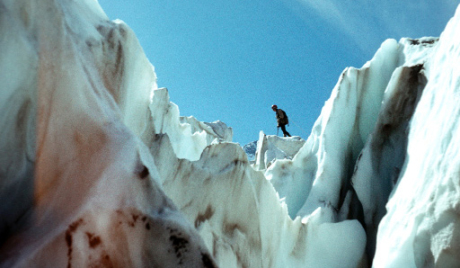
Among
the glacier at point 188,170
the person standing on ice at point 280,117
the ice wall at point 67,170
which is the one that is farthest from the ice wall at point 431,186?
the person standing on ice at point 280,117

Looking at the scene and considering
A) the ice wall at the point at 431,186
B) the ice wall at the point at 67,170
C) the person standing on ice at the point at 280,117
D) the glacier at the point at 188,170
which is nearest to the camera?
the ice wall at the point at 67,170

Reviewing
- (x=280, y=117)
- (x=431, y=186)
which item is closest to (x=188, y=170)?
(x=431, y=186)

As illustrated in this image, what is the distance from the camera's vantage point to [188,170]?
5395 mm

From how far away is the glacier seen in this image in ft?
8.14

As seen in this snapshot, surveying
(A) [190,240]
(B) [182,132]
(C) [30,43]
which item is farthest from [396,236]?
(B) [182,132]

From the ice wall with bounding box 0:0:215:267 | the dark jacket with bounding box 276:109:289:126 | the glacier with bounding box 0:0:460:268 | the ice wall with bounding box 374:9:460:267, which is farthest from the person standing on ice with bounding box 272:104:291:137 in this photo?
the ice wall with bounding box 0:0:215:267

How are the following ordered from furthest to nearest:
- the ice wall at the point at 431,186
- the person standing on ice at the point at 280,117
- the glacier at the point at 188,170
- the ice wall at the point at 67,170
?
the person standing on ice at the point at 280,117, the ice wall at the point at 431,186, the glacier at the point at 188,170, the ice wall at the point at 67,170

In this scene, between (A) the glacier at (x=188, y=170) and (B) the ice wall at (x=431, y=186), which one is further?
(B) the ice wall at (x=431, y=186)

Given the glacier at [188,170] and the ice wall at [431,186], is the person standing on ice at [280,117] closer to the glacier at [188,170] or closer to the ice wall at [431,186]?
the glacier at [188,170]

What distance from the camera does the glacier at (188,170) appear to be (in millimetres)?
2482

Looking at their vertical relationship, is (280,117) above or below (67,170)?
below

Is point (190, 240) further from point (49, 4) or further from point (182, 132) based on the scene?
point (182, 132)

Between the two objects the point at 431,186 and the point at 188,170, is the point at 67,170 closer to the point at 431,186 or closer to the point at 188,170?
the point at 188,170

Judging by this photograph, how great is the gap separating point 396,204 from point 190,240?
380 centimetres
